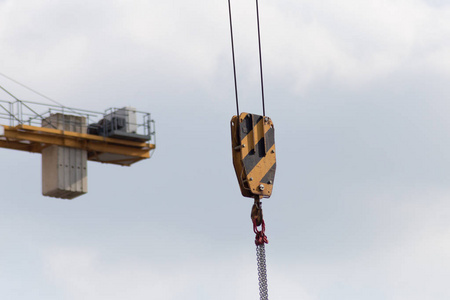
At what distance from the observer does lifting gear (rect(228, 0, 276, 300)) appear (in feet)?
66.8

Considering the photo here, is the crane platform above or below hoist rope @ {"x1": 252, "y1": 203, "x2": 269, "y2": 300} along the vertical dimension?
above

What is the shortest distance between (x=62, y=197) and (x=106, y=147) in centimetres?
339

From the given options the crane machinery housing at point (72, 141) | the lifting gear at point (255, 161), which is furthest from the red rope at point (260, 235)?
the crane machinery housing at point (72, 141)

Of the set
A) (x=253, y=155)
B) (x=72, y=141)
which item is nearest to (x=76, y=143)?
(x=72, y=141)

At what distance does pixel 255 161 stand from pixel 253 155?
118 mm

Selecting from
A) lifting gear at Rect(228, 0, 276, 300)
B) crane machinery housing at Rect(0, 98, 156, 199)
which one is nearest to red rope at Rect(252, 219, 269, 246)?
lifting gear at Rect(228, 0, 276, 300)

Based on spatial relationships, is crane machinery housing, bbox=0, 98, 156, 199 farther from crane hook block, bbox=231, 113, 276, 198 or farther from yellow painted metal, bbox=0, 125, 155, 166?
crane hook block, bbox=231, 113, 276, 198

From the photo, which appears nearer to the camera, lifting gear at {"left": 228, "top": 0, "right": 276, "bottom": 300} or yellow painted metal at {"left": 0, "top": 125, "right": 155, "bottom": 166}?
lifting gear at {"left": 228, "top": 0, "right": 276, "bottom": 300}

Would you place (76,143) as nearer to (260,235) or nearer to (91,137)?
(91,137)

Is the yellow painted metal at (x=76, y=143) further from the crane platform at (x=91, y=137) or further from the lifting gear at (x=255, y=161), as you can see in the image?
the lifting gear at (x=255, y=161)

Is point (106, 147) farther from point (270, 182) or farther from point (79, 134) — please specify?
point (270, 182)

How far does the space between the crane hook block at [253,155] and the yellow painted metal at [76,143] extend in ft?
99.1

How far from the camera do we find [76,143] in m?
51.4

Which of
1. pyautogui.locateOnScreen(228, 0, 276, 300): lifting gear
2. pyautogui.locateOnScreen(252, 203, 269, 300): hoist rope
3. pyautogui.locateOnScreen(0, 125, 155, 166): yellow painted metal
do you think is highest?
pyautogui.locateOnScreen(0, 125, 155, 166): yellow painted metal
